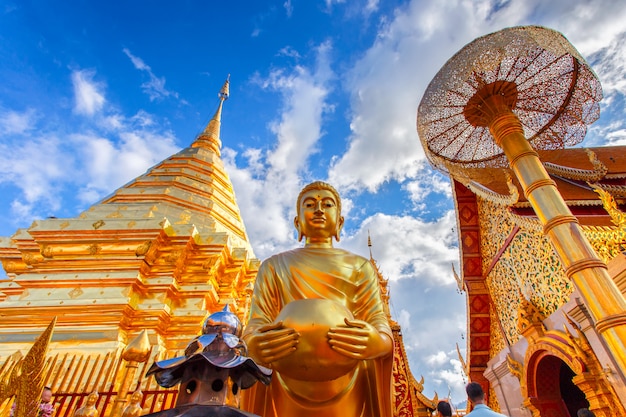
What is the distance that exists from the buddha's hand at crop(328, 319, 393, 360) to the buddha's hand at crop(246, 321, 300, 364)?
17cm

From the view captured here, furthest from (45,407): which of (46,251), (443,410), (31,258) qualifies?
(31,258)

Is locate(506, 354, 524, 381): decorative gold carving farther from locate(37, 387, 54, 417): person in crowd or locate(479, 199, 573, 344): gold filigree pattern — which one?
locate(37, 387, 54, 417): person in crowd

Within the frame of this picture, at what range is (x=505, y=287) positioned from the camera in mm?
7965

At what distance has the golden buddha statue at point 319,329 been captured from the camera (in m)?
1.61

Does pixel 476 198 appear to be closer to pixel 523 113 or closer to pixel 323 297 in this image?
pixel 523 113

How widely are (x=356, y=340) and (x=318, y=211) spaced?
1.13 m

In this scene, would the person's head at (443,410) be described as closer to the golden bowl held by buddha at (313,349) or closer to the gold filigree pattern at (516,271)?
the golden bowl held by buddha at (313,349)

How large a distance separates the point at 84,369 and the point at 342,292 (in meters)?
3.90

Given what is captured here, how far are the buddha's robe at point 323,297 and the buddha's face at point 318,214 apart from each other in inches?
5.5

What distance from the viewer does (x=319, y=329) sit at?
1614 millimetres

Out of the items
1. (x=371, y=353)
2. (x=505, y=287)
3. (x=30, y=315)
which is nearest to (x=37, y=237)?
(x=30, y=315)

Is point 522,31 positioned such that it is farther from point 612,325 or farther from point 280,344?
point 280,344

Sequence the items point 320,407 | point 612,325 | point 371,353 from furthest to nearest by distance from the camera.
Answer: point 612,325 → point 320,407 → point 371,353

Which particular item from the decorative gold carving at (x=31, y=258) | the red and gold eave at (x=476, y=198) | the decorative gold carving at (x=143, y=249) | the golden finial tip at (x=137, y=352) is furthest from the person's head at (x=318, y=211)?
the decorative gold carving at (x=31, y=258)
